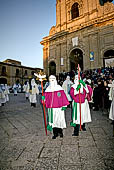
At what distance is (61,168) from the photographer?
186 cm

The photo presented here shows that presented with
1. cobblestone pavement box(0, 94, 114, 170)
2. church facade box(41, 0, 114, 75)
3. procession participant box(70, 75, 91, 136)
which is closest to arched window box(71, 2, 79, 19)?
church facade box(41, 0, 114, 75)

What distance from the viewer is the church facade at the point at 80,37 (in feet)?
50.7

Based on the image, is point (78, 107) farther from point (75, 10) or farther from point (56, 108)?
point (75, 10)

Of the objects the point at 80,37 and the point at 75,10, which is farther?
the point at 75,10

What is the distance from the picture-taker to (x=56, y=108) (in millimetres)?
3102

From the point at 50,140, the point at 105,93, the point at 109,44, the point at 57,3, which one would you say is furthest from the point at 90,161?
the point at 57,3

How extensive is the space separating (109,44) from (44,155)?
17.0 metres

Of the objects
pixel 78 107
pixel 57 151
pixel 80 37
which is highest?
pixel 80 37

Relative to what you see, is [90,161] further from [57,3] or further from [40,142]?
[57,3]

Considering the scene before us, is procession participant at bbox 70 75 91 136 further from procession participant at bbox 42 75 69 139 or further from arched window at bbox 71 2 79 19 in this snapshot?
arched window at bbox 71 2 79 19

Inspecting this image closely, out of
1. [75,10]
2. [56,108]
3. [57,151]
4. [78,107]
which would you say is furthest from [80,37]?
[57,151]

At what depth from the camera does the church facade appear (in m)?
15.5

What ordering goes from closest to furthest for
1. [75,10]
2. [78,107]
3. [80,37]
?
[78,107] → [80,37] → [75,10]

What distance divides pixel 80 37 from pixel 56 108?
1739cm
